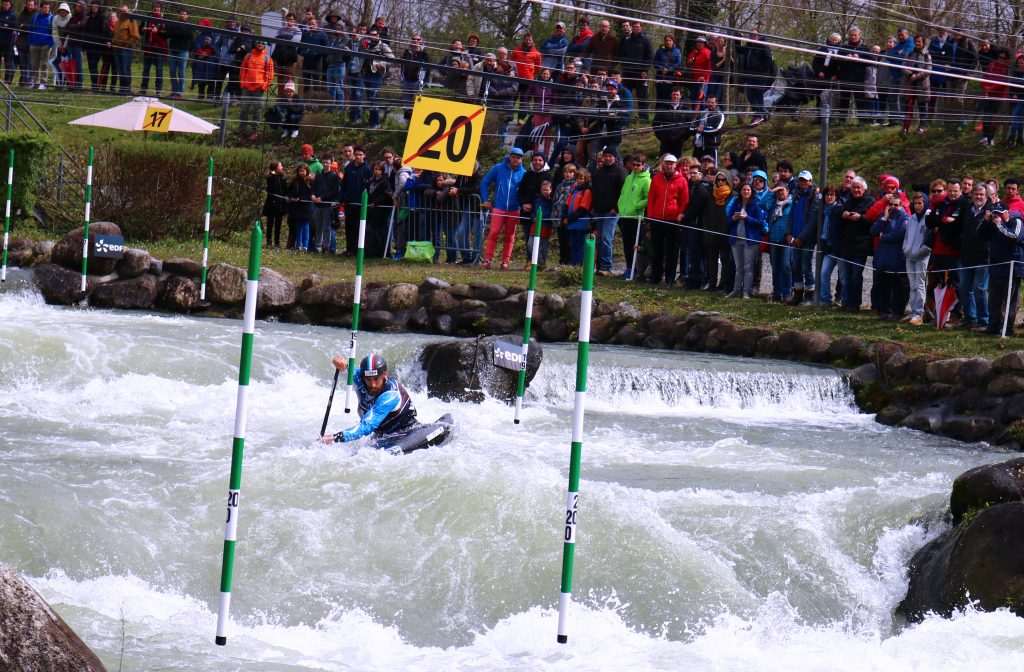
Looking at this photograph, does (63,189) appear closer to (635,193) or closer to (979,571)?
(635,193)

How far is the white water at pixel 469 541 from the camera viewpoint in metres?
8.02

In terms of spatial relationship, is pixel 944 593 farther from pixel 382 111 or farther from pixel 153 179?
pixel 382 111

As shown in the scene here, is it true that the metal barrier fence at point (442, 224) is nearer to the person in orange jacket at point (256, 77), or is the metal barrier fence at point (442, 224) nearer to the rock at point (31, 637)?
the person in orange jacket at point (256, 77)

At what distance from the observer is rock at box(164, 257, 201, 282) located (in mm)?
18531

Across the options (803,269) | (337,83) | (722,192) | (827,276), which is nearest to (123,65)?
(337,83)

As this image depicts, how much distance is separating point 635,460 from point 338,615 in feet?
14.7

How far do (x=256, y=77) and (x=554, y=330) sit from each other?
34.1ft

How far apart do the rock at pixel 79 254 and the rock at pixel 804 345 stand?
9.28 m

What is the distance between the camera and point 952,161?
75.7 ft

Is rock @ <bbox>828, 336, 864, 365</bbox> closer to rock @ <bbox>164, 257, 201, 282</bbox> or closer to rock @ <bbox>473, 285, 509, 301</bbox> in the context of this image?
rock @ <bbox>473, 285, 509, 301</bbox>

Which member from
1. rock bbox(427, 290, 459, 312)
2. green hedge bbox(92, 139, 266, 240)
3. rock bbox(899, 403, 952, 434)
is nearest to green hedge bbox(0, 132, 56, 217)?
green hedge bbox(92, 139, 266, 240)

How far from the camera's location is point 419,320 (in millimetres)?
18062

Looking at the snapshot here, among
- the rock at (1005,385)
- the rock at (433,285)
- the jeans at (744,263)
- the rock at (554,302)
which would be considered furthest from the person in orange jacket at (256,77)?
the rock at (1005,385)

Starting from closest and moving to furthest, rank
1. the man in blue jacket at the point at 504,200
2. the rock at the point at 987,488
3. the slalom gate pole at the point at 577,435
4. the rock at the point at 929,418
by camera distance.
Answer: the slalom gate pole at the point at 577,435 < the rock at the point at 987,488 < the rock at the point at 929,418 < the man in blue jacket at the point at 504,200
